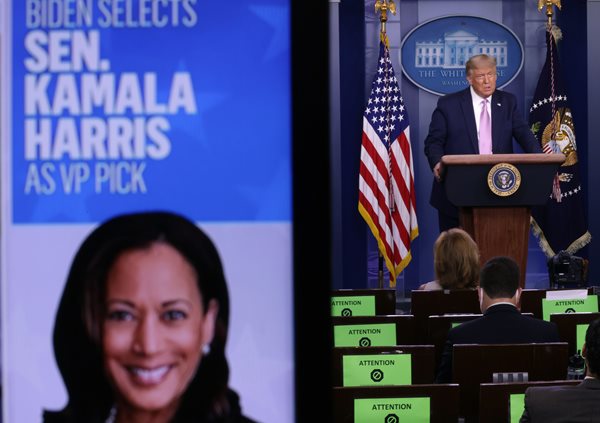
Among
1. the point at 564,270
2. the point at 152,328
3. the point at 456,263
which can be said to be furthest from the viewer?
the point at 564,270

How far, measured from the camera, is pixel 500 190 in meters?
6.96

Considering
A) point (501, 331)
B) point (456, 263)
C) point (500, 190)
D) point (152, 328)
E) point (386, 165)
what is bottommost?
point (501, 331)

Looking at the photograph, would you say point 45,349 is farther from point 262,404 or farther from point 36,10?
point 36,10

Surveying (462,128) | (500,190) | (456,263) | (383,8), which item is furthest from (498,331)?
(383,8)

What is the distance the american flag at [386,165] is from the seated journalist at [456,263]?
4156mm

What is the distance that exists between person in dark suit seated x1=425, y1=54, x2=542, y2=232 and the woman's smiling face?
7.72 metres

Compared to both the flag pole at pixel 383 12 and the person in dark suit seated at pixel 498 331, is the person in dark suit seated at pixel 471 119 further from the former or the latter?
the person in dark suit seated at pixel 498 331

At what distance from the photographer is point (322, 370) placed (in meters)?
1.12

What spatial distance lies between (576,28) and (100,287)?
9711 millimetres

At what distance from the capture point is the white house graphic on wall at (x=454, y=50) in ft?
33.6

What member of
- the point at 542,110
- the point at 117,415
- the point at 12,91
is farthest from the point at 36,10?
the point at 542,110

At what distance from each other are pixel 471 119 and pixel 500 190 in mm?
2088

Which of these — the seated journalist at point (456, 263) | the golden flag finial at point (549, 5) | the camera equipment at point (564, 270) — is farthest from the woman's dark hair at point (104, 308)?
the golden flag finial at point (549, 5)

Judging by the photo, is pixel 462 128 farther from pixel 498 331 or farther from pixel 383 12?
pixel 498 331
